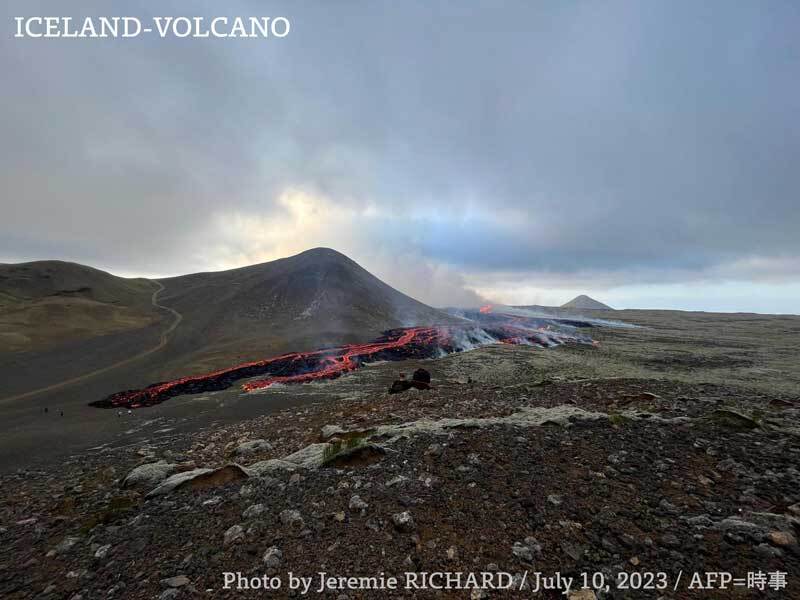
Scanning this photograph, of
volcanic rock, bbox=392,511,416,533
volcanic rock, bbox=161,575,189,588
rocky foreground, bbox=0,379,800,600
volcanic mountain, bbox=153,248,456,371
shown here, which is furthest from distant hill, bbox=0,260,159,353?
volcanic rock, bbox=392,511,416,533

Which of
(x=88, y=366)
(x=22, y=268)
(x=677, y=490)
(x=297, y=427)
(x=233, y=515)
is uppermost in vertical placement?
(x=22, y=268)

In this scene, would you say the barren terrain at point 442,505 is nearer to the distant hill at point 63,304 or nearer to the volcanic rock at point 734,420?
the volcanic rock at point 734,420

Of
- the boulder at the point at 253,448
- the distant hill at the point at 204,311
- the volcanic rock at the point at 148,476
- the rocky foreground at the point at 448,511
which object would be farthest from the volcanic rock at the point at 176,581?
the distant hill at the point at 204,311

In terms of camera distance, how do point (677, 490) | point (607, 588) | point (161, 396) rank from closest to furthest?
1. point (607, 588)
2. point (677, 490)
3. point (161, 396)

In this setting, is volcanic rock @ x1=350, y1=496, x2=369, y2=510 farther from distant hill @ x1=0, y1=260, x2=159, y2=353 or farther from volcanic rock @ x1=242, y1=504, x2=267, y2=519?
distant hill @ x1=0, y1=260, x2=159, y2=353

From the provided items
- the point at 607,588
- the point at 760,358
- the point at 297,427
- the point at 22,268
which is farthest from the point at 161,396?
the point at 22,268

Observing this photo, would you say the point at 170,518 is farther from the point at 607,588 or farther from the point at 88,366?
the point at 88,366

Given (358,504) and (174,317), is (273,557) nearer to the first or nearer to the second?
(358,504)
